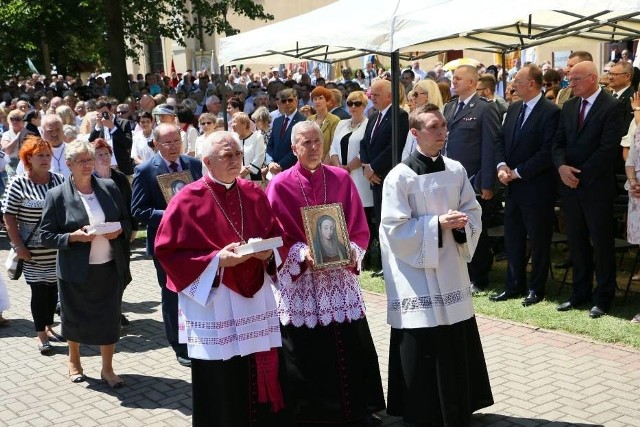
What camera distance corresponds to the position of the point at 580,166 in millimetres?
7648

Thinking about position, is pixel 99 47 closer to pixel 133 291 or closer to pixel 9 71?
pixel 9 71

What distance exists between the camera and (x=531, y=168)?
8.05 m

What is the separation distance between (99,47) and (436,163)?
25.6 meters

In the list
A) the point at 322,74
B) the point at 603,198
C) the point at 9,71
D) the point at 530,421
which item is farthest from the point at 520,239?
the point at 9,71

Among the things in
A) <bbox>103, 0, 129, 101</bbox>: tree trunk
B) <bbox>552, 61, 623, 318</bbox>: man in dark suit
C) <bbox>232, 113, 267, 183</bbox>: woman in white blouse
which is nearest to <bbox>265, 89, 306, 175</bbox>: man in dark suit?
<bbox>232, 113, 267, 183</bbox>: woman in white blouse

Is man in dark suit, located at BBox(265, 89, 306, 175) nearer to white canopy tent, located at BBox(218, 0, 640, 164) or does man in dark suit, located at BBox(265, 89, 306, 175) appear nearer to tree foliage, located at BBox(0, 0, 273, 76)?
white canopy tent, located at BBox(218, 0, 640, 164)

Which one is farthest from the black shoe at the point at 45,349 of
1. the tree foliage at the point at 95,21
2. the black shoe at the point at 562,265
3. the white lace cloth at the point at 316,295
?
the tree foliage at the point at 95,21

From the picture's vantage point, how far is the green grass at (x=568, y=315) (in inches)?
281

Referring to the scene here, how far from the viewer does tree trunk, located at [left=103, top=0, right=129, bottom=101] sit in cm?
2347

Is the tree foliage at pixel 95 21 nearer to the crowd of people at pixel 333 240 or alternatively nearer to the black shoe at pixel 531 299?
the crowd of people at pixel 333 240

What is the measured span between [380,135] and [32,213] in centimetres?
395

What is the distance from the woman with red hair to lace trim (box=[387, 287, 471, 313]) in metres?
3.74

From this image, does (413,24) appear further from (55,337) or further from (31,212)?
(55,337)

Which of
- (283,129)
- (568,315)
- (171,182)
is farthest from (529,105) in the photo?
(283,129)
